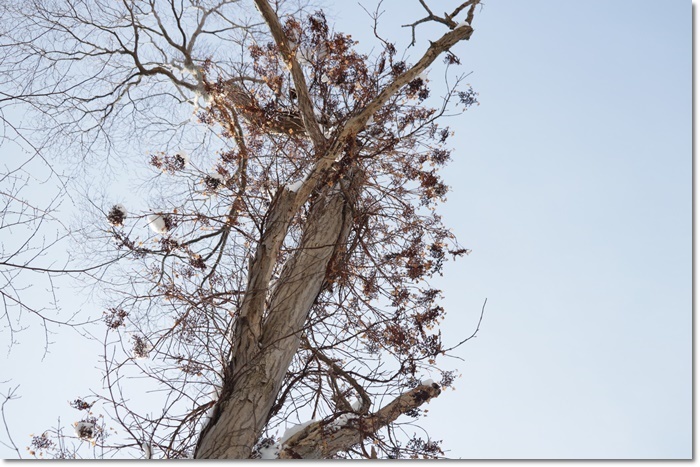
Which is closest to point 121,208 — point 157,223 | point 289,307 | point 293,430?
point 157,223

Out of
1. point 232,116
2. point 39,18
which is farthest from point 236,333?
point 39,18

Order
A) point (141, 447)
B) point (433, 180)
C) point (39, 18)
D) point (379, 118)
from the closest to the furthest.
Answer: point (141, 447)
point (433, 180)
point (379, 118)
point (39, 18)

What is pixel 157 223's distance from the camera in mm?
2953

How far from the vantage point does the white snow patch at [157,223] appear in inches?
116

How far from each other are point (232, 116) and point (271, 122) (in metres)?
0.41

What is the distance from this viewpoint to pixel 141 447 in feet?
8.01

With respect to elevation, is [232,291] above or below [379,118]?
below

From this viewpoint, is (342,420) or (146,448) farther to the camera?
(342,420)

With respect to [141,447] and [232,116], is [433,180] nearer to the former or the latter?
[232,116]

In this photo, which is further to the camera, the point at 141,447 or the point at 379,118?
the point at 379,118

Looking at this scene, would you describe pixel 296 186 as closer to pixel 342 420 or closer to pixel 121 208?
pixel 121 208

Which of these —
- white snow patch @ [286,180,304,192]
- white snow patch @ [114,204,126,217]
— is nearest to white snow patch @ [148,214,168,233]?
white snow patch @ [114,204,126,217]

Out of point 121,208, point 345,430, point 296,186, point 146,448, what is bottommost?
point 146,448

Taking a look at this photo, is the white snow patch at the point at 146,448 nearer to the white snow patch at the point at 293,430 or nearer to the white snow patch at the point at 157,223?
the white snow patch at the point at 293,430
